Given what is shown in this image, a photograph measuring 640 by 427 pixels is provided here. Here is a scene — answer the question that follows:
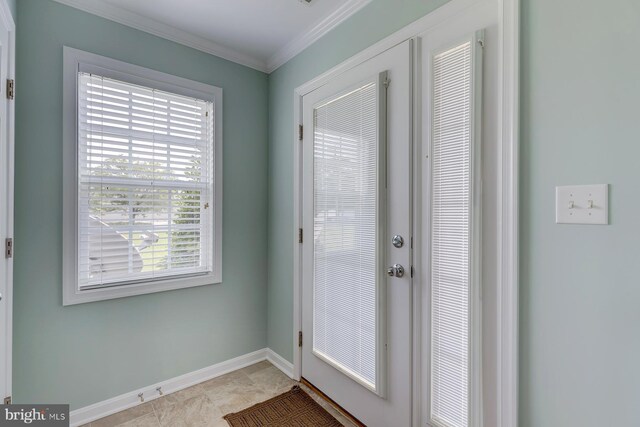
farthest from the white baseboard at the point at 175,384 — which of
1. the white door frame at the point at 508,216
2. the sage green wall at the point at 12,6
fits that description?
the sage green wall at the point at 12,6

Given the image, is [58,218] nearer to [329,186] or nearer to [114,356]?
[114,356]

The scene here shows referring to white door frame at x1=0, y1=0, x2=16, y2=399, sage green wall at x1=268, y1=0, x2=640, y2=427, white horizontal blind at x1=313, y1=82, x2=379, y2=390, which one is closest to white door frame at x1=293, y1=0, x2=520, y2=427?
sage green wall at x1=268, y1=0, x2=640, y2=427

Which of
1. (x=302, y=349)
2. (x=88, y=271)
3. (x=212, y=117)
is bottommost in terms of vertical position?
(x=302, y=349)

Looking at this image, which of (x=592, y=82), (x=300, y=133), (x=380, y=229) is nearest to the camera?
(x=592, y=82)

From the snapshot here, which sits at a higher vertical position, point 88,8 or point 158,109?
point 88,8

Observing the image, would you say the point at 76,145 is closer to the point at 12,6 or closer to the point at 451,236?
the point at 12,6

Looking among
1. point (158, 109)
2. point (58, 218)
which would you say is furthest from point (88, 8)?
point (58, 218)

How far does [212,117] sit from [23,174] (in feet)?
3.76

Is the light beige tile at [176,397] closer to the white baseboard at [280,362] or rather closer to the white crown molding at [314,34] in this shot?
the white baseboard at [280,362]

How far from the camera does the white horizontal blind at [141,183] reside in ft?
6.00

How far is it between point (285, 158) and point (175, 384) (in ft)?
5.96

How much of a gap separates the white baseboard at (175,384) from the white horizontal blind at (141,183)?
2.41ft

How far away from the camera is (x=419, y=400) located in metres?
1.45

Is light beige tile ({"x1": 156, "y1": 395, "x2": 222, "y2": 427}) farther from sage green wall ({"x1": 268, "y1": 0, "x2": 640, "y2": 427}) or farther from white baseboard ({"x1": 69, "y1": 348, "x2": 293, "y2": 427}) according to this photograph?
sage green wall ({"x1": 268, "y1": 0, "x2": 640, "y2": 427})
